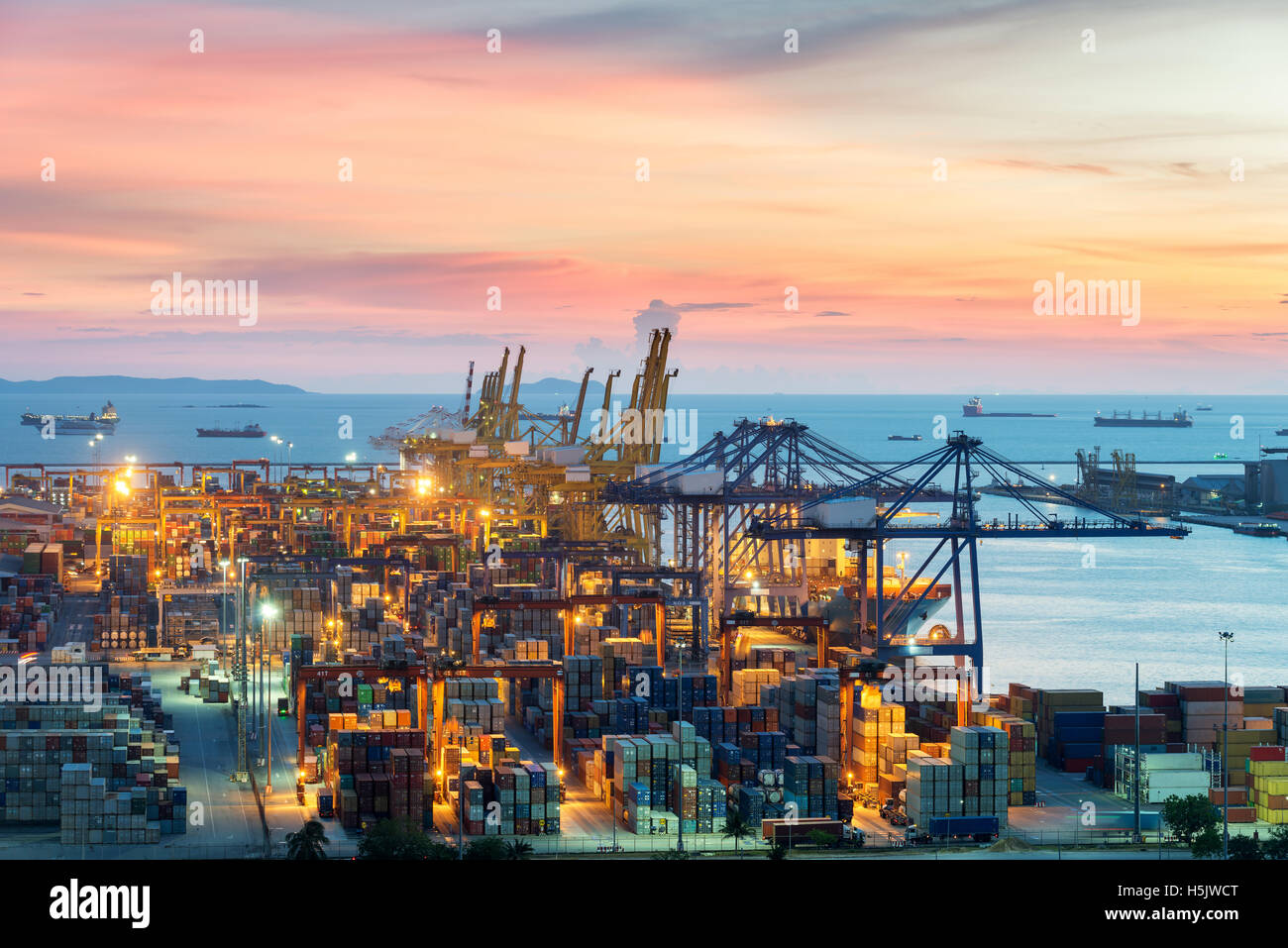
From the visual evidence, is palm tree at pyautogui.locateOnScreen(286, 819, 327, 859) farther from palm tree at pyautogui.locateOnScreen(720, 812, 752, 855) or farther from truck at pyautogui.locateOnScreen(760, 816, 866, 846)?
truck at pyautogui.locateOnScreen(760, 816, 866, 846)

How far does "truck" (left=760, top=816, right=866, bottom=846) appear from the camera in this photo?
1282 inches

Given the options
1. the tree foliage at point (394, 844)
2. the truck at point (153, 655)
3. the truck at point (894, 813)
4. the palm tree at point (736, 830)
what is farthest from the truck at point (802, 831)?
the truck at point (153, 655)

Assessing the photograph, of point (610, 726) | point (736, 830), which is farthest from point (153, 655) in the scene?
point (736, 830)

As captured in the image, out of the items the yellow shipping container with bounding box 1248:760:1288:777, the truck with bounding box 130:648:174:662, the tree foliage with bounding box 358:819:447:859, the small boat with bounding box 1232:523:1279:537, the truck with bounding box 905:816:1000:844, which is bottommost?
the truck with bounding box 905:816:1000:844

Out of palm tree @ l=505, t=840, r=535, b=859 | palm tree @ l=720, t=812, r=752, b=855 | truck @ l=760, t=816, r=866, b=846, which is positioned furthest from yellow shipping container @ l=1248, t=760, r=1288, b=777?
palm tree @ l=505, t=840, r=535, b=859

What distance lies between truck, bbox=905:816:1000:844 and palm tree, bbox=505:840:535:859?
26.2ft

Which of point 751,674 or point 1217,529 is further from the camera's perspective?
point 1217,529

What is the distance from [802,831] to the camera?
32.8m

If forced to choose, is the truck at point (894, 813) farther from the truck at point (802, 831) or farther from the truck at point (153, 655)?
the truck at point (153, 655)

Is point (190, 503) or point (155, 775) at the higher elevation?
point (190, 503)
